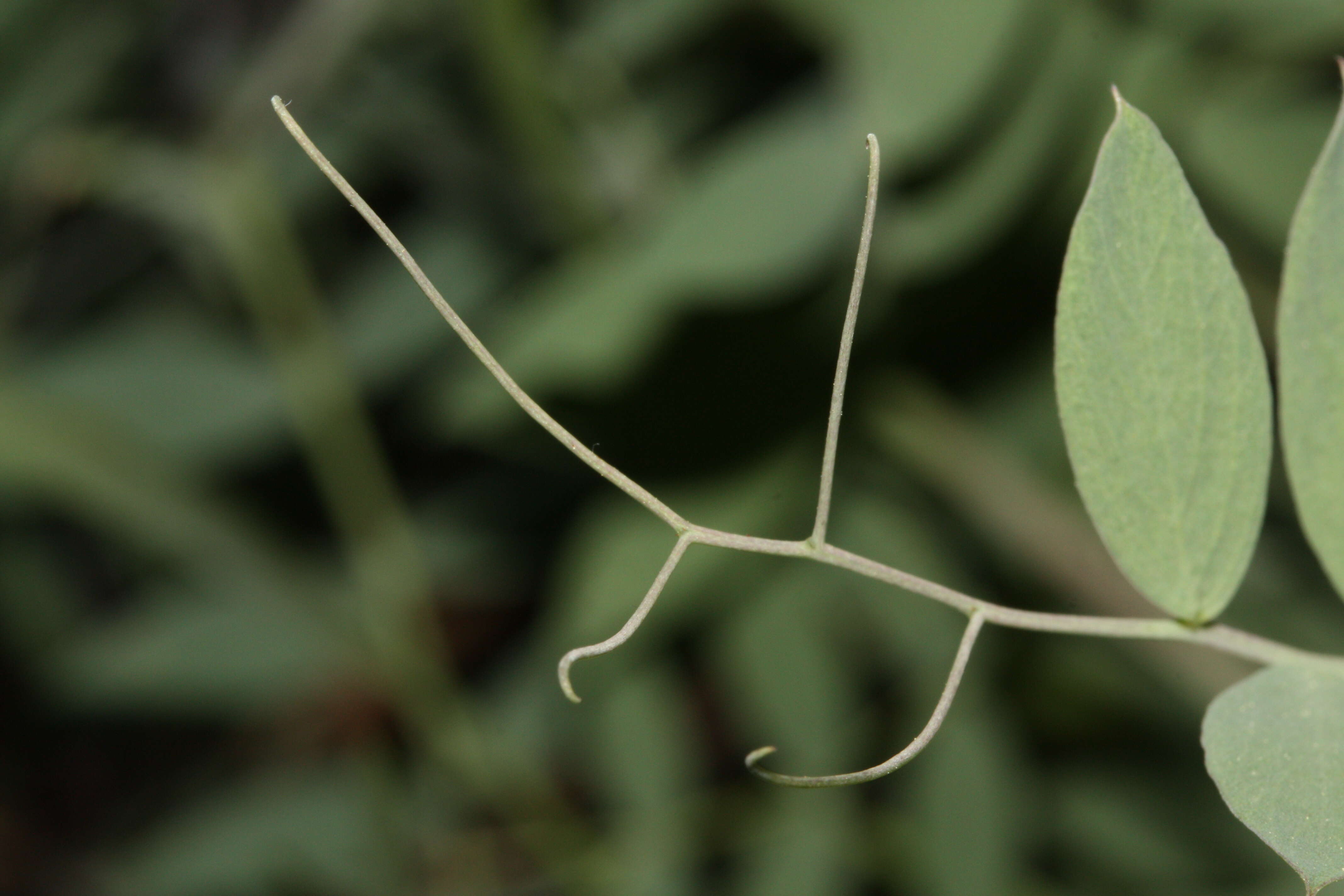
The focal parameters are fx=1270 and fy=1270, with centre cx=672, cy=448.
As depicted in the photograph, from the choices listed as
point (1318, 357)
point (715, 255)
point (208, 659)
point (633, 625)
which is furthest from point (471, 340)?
point (208, 659)

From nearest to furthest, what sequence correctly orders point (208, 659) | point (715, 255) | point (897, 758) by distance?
point (897, 758), point (715, 255), point (208, 659)

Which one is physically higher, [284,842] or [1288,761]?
[1288,761]

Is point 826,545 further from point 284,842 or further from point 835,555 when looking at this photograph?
point 284,842

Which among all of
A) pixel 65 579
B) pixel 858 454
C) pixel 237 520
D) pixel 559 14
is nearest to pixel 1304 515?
pixel 858 454

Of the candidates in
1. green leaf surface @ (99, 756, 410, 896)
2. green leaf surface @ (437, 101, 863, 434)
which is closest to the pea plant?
green leaf surface @ (437, 101, 863, 434)

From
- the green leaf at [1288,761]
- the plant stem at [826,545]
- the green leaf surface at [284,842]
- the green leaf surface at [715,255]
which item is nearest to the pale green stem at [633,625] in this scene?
the plant stem at [826,545]

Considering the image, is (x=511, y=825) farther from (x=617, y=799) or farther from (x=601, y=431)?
(x=601, y=431)

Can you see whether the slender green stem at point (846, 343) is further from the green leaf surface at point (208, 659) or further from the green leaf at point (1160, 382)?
the green leaf surface at point (208, 659)
